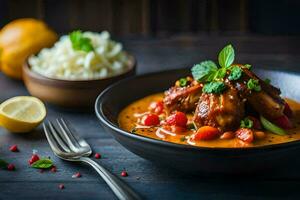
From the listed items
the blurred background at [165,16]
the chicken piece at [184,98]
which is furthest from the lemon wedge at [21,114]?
the blurred background at [165,16]

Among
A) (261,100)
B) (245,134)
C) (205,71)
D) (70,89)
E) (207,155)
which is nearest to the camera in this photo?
(207,155)

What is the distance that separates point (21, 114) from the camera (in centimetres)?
335

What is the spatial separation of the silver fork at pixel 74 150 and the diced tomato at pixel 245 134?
595 millimetres

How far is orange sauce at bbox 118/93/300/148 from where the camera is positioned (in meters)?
2.76

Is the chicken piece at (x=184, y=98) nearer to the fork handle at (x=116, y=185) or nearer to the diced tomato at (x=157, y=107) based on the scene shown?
the diced tomato at (x=157, y=107)

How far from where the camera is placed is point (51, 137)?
10.4 ft

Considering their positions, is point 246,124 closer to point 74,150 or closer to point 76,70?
point 74,150

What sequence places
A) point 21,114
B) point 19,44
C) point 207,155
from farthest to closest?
point 19,44
point 21,114
point 207,155

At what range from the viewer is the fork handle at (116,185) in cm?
248

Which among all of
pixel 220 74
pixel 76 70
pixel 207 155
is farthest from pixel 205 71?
pixel 76 70

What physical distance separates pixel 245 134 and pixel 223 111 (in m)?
0.15

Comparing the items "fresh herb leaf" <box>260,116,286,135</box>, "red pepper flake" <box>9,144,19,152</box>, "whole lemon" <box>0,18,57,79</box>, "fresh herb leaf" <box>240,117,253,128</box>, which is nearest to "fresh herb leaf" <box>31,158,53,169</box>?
"red pepper flake" <box>9,144,19,152</box>

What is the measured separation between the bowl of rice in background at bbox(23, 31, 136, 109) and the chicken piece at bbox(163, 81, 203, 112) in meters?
0.74

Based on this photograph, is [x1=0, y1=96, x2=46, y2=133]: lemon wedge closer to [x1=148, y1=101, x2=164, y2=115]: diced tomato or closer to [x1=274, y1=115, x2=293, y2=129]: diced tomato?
[x1=148, y1=101, x2=164, y2=115]: diced tomato
